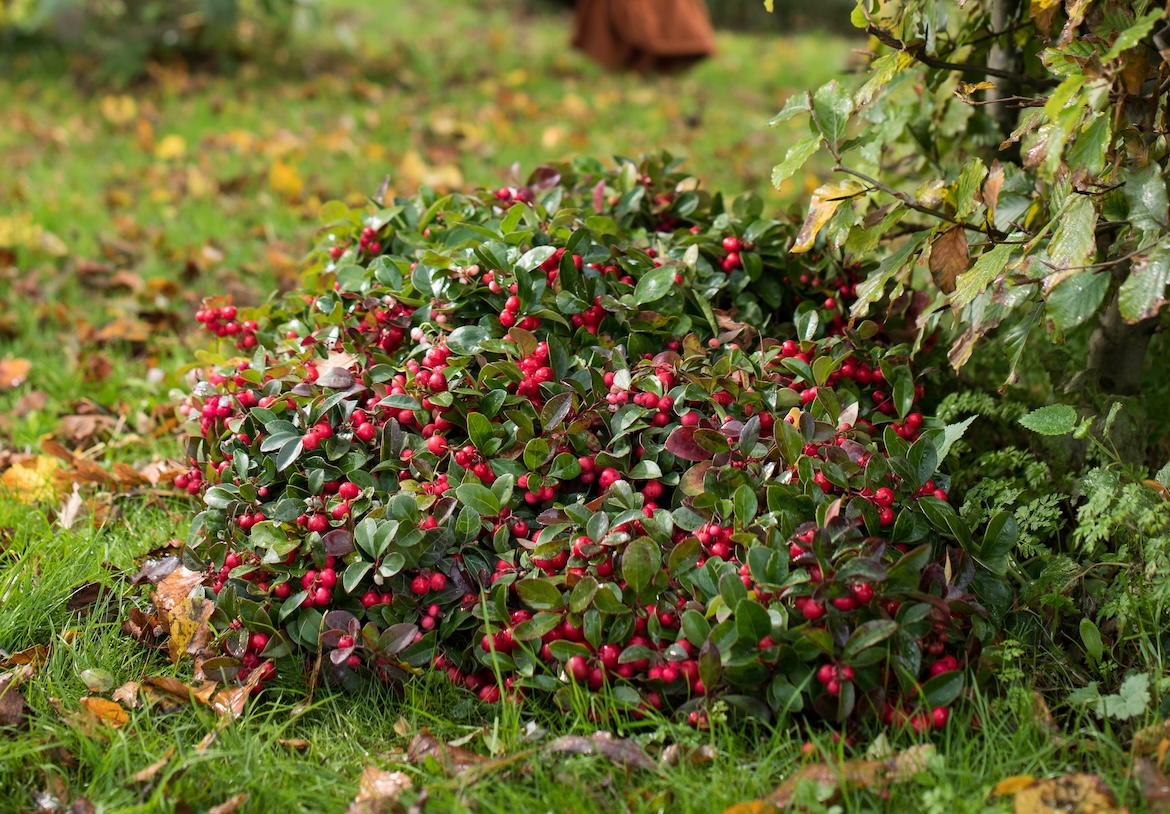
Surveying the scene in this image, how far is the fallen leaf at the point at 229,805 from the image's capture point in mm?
1531

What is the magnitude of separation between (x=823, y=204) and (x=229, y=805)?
1447 millimetres

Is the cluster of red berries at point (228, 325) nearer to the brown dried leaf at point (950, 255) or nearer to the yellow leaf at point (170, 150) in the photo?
the brown dried leaf at point (950, 255)

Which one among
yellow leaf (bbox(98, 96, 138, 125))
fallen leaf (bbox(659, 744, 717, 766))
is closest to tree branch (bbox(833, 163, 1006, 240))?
fallen leaf (bbox(659, 744, 717, 766))

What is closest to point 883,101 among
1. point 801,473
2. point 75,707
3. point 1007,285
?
point 1007,285

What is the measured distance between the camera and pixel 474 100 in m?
6.22

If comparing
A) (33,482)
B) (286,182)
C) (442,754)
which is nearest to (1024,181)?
(442,754)

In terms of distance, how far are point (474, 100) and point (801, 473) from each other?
501cm

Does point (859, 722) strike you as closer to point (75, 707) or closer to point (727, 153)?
point (75, 707)

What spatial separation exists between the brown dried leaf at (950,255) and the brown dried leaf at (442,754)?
3.94ft

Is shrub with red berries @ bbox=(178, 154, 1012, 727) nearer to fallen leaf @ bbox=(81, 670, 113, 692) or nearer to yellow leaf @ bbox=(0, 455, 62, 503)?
fallen leaf @ bbox=(81, 670, 113, 692)

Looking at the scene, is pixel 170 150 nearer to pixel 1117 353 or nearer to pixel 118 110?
pixel 118 110

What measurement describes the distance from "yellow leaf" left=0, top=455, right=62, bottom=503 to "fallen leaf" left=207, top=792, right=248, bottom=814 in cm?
117

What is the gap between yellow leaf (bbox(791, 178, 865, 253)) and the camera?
6.14ft

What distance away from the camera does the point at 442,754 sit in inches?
63.6
